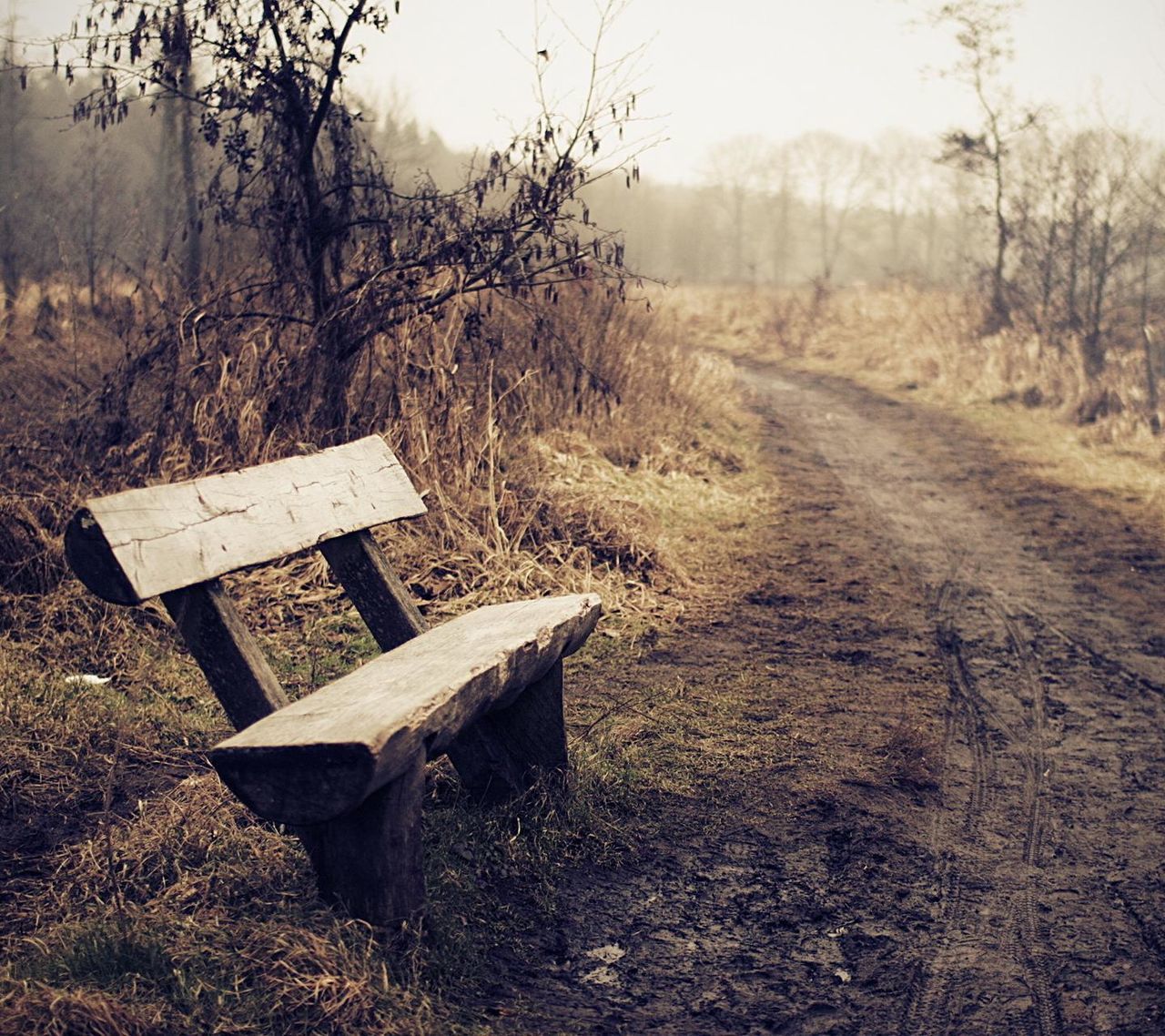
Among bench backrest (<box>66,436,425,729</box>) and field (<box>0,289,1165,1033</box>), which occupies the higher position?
bench backrest (<box>66,436,425,729</box>)

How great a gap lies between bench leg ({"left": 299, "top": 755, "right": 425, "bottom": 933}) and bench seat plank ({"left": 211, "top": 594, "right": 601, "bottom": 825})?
0.12 metres

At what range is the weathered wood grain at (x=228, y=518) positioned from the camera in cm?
236

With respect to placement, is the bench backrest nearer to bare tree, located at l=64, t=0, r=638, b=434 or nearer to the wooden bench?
the wooden bench

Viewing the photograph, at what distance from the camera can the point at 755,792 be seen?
11.8ft

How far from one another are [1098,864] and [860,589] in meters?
3.09

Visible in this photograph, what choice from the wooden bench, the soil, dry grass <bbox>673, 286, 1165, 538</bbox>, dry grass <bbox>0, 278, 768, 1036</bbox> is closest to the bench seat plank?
the wooden bench

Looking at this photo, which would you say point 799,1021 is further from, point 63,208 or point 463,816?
point 63,208

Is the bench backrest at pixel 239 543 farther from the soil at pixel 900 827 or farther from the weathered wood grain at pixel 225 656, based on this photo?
the soil at pixel 900 827

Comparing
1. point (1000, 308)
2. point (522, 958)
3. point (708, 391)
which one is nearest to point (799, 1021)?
point (522, 958)

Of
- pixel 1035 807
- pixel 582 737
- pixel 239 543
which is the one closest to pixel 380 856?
pixel 239 543

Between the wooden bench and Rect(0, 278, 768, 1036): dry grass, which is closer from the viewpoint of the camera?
the wooden bench

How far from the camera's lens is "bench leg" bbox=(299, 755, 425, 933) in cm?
233

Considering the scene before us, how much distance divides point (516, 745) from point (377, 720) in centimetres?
114

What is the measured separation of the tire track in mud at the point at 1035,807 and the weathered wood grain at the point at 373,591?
A: 1.74 meters
